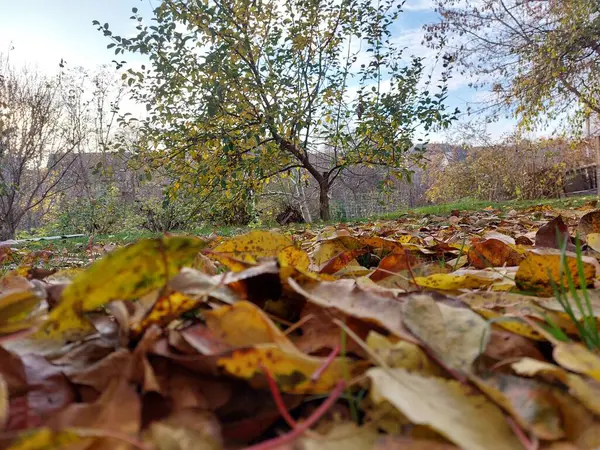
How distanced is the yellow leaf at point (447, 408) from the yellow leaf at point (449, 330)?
0.16 feet

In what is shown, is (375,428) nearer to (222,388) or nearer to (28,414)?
(222,388)

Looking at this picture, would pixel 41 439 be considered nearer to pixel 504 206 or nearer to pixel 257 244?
pixel 257 244

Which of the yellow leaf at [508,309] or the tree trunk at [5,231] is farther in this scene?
the tree trunk at [5,231]

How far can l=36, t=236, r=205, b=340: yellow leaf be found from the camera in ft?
1.20

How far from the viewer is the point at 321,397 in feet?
1.21

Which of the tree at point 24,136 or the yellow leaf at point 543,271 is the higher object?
the tree at point 24,136

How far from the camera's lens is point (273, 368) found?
350 millimetres

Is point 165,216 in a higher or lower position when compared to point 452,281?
higher

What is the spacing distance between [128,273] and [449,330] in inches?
12.2

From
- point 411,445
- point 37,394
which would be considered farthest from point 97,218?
point 411,445

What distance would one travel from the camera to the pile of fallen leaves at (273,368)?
1.00 ft

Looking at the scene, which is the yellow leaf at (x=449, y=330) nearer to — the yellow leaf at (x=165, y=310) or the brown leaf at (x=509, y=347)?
the brown leaf at (x=509, y=347)

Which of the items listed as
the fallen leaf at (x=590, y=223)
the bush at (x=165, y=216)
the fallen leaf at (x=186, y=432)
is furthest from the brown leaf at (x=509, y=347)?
the bush at (x=165, y=216)

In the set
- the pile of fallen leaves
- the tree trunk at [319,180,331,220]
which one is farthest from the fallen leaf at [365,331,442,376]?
the tree trunk at [319,180,331,220]
